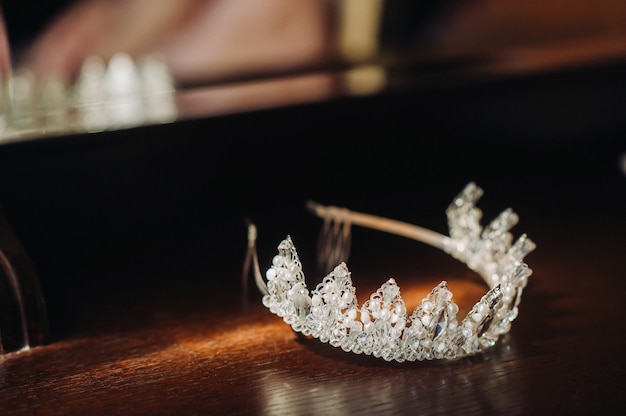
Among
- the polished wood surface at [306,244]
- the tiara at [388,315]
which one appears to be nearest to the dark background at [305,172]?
the polished wood surface at [306,244]

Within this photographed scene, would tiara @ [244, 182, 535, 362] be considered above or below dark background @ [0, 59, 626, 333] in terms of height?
below

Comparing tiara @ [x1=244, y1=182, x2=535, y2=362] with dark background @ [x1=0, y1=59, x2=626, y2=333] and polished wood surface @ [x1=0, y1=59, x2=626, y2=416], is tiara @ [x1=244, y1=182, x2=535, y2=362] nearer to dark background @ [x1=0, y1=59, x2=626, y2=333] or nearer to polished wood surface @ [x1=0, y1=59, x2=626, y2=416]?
polished wood surface @ [x1=0, y1=59, x2=626, y2=416]

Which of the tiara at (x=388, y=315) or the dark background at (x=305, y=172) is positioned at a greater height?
the dark background at (x=305, y=172)

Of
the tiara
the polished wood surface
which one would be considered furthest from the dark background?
the tiara

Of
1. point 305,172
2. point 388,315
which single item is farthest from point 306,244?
point 388,315

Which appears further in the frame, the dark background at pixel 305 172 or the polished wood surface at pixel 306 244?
the dark background at pixel 305 172

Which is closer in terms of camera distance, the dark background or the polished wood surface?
the polished wood surface

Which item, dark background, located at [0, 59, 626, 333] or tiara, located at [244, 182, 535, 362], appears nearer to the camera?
tiara, located at [244, 182, 535, 362]

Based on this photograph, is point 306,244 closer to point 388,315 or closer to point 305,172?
point 305,172

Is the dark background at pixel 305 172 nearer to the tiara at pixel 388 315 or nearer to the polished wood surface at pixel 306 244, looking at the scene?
the polished wood surface at pixel 306 244
